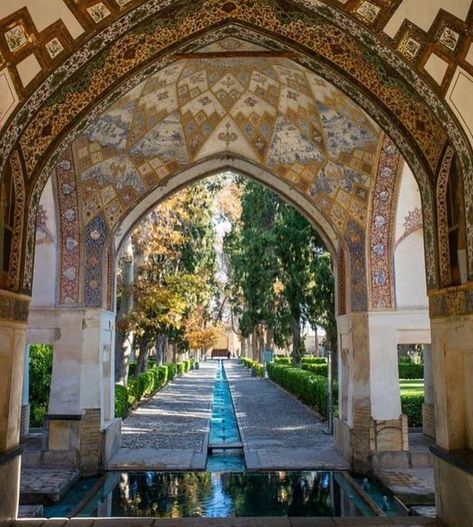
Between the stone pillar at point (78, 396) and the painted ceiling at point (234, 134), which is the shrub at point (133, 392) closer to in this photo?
the stone pillar at point (78, 396)

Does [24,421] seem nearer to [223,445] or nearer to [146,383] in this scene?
[223,445]

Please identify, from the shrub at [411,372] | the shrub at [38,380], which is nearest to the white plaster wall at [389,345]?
the shrub at [38,380]

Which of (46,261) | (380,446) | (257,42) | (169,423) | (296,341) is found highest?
(257,42)

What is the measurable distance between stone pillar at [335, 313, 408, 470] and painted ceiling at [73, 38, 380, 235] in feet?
6.03

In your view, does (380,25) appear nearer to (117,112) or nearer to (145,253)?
(117,112)

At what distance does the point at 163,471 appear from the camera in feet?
29.4

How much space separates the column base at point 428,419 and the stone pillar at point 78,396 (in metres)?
5.95

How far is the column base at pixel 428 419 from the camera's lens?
11.2m

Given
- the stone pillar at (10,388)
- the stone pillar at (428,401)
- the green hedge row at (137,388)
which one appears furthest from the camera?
the green hedge row at (137,388)

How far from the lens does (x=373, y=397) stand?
945 cm

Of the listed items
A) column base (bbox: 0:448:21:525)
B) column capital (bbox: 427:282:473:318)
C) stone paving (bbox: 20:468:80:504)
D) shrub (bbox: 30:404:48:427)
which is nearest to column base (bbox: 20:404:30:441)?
shrub (bbox: 30:404:48:427)

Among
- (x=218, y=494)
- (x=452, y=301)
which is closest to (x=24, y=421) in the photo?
(x=218, y=494)

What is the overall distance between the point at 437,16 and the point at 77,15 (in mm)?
2936

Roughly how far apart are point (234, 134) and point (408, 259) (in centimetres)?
353
